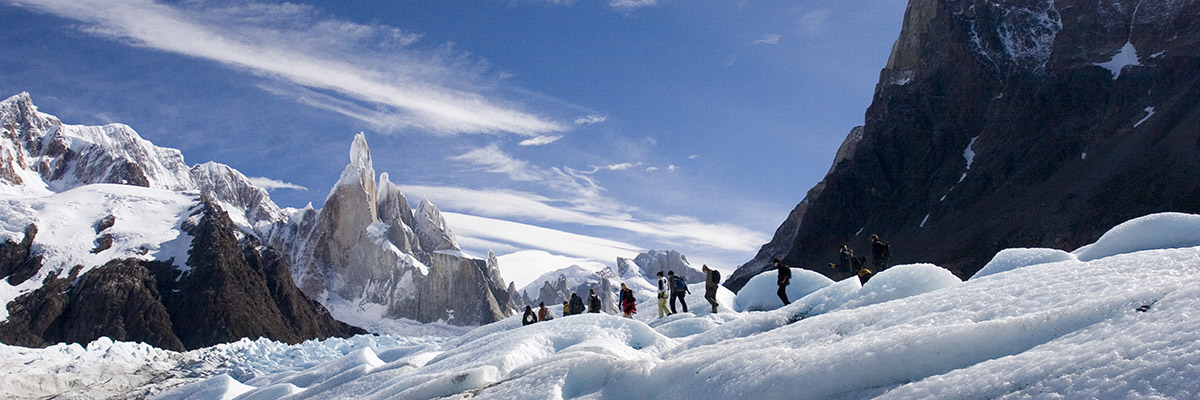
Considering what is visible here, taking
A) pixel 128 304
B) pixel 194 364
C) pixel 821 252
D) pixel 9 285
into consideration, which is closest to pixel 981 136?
pixel 821 252

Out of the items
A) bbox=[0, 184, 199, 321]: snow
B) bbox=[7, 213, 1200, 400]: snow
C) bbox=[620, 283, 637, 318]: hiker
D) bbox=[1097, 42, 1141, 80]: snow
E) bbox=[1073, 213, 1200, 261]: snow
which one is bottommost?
bbox=[7, 213, 1200, 400]: snow

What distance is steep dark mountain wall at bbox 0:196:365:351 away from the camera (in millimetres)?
107562

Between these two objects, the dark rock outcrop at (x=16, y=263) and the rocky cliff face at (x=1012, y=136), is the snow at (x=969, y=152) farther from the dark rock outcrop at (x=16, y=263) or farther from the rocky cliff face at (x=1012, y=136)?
the dark rock outcrop at (x=16, y=263)

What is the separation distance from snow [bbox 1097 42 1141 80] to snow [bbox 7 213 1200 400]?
87.7 meters

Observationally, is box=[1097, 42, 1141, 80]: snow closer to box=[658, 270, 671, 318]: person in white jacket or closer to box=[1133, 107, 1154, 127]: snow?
box=[1133, 107, 1154, 127]: snow

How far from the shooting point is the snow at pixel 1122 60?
287 ft

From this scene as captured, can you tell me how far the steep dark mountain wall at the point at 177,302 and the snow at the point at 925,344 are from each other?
358ft

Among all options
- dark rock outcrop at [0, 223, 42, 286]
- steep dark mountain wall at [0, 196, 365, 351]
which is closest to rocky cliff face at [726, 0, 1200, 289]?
steep dark mountain wall at [0, 196, 365, 351]

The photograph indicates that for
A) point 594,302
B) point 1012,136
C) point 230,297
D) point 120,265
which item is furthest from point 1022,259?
point 230,297

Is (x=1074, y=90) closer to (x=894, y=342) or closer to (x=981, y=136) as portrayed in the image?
(x=981, y=136)

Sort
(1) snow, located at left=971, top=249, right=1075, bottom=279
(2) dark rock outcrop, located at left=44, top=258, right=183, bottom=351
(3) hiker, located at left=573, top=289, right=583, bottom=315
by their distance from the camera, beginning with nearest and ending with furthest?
(1) snow, located at left=971, top=249, right=1075, bottom=279, (3) hiker, located at left=573, top=289, right=583, bottom=315, (2) dark rock outcrop, located at left=44, top=258, right=183, bottom=351

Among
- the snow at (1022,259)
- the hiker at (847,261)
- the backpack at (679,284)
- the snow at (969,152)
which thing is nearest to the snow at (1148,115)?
the snow at (969,152)

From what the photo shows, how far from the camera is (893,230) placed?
99.8m

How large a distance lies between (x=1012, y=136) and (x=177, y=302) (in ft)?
385
